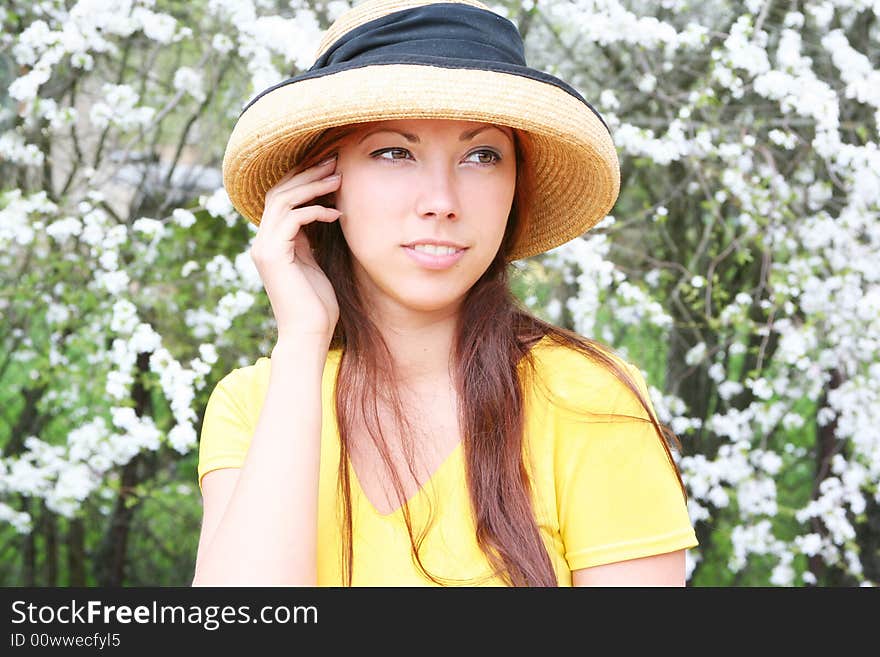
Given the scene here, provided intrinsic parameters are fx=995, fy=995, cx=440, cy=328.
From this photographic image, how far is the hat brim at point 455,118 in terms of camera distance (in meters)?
1.50

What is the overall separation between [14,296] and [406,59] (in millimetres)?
2157

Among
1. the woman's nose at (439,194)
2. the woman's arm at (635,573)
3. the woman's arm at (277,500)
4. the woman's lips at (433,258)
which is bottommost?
the woman's arm at (635,573)

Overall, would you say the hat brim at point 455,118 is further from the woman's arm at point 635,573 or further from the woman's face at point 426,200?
the woman's arm at point 635,573

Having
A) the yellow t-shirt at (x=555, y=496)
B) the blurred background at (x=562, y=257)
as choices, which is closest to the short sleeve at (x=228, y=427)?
the yellow t-shirt at (x=555, y=496)

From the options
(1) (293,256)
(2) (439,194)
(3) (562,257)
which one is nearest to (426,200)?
(2) (439,194)

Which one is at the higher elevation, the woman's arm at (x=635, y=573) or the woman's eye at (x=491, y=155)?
the woman's eye at (x=491, y=155)

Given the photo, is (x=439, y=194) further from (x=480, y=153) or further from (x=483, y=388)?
(x=483, y=388)

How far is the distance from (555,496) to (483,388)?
22cm

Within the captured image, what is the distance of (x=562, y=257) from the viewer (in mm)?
3023

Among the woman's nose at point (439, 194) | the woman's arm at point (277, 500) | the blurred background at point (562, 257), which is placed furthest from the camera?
the blurred background at point (562, 257)

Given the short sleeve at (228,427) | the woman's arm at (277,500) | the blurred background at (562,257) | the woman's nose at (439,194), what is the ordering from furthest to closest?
the blurred background at (562,257), the short sleeve at (228,427), the woman's nose at (439,194), the woman's arm at (277,500)

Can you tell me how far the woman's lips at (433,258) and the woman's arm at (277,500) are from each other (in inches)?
9.5

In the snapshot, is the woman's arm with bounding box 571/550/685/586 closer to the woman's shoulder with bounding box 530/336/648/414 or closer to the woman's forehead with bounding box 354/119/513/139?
the woman's shoulder with bounding box 530/336/648/414
